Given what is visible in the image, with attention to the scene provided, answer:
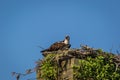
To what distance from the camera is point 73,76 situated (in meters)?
18.2

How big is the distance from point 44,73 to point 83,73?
1602mm

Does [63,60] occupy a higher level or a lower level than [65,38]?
lower

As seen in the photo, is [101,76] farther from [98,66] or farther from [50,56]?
[50,56]

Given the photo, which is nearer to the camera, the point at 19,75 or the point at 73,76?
the point at 73,76

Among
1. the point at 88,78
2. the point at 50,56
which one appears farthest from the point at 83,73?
the point at 50,56

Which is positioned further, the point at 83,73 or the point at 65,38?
the point at 65,38

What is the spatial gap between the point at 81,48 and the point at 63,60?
79 cm

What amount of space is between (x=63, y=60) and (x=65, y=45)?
1.25 meters

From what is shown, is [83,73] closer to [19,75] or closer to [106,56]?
[106,56]

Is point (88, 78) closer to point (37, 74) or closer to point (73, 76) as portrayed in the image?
point (73, 76)

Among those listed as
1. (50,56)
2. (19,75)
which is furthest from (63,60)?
(19,75)

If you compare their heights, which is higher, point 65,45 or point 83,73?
point 65,45

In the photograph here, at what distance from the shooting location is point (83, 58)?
18.8 metres

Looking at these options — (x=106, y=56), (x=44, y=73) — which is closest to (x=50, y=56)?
(x=44, y=73)
